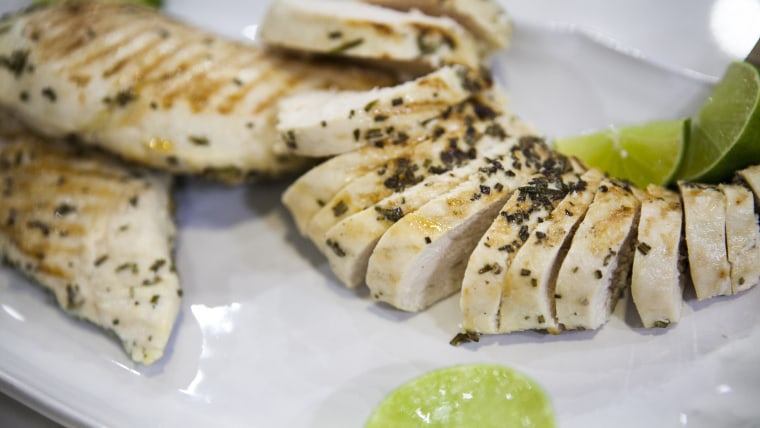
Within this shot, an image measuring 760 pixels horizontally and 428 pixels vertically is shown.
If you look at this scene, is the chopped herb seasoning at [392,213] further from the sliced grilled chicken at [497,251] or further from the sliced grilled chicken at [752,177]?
the sliced grilled chicken at [752,177]

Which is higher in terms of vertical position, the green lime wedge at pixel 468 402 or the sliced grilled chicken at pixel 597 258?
the sliced grilled chicken at pixel 597 258

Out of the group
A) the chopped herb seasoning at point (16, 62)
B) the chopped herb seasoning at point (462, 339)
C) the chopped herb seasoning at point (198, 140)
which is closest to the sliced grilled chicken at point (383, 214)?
the chopped herb seasoning at point (462, 339)

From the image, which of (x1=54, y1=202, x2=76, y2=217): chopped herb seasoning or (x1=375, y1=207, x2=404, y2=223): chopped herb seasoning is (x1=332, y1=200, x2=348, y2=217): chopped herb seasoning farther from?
(x1=54, y1=202, x2=76, y2=217): chopped herb seasoning

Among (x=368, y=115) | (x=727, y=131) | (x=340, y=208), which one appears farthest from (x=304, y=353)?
(x=727, y=131)

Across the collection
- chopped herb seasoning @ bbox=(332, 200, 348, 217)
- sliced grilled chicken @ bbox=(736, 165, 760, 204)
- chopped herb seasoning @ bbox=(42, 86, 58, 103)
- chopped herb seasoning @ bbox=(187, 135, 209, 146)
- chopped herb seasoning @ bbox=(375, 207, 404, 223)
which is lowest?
chopped herb seasoning @ bbox=(42, 86, 58, 103)

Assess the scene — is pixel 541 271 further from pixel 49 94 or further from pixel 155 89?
pixel 49 94

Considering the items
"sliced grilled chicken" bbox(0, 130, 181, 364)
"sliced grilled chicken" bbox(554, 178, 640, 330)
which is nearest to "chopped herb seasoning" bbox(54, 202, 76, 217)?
"sliced grilled chicken" bbox(0, 130, 181, 364)
